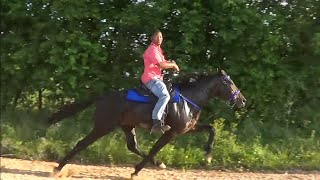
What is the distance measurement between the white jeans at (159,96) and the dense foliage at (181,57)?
2232mm

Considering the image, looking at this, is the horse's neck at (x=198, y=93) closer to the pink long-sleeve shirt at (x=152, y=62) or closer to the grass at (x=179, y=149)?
the pink long-sleeve shirt at (x=152, y=62)

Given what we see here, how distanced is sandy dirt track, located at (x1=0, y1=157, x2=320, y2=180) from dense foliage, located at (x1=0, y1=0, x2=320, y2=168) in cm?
77

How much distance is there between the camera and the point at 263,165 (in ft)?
36.6

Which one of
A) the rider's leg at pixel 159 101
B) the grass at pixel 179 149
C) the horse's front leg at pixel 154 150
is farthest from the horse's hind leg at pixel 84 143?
the grass at pixel 179 149

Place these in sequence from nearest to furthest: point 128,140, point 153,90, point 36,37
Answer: point 153,90 → point 128,140 → point 36,37

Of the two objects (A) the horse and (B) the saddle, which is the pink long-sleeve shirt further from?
(A) the horse

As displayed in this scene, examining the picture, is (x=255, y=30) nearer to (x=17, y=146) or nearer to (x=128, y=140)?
(x=128, y=140)

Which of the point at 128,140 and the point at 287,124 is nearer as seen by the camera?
the point at 128,140

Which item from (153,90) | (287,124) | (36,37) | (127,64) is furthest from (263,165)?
(36,37)

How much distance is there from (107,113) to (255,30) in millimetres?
4291

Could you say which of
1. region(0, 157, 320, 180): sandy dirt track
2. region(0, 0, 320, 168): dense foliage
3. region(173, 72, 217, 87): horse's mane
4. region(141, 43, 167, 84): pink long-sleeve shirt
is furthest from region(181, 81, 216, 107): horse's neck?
region(0, 0, 320, 168): dense foliage

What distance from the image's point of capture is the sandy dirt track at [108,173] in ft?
31.6

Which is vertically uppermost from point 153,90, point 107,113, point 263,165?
point 153,90

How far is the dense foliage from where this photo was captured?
12.1 m
